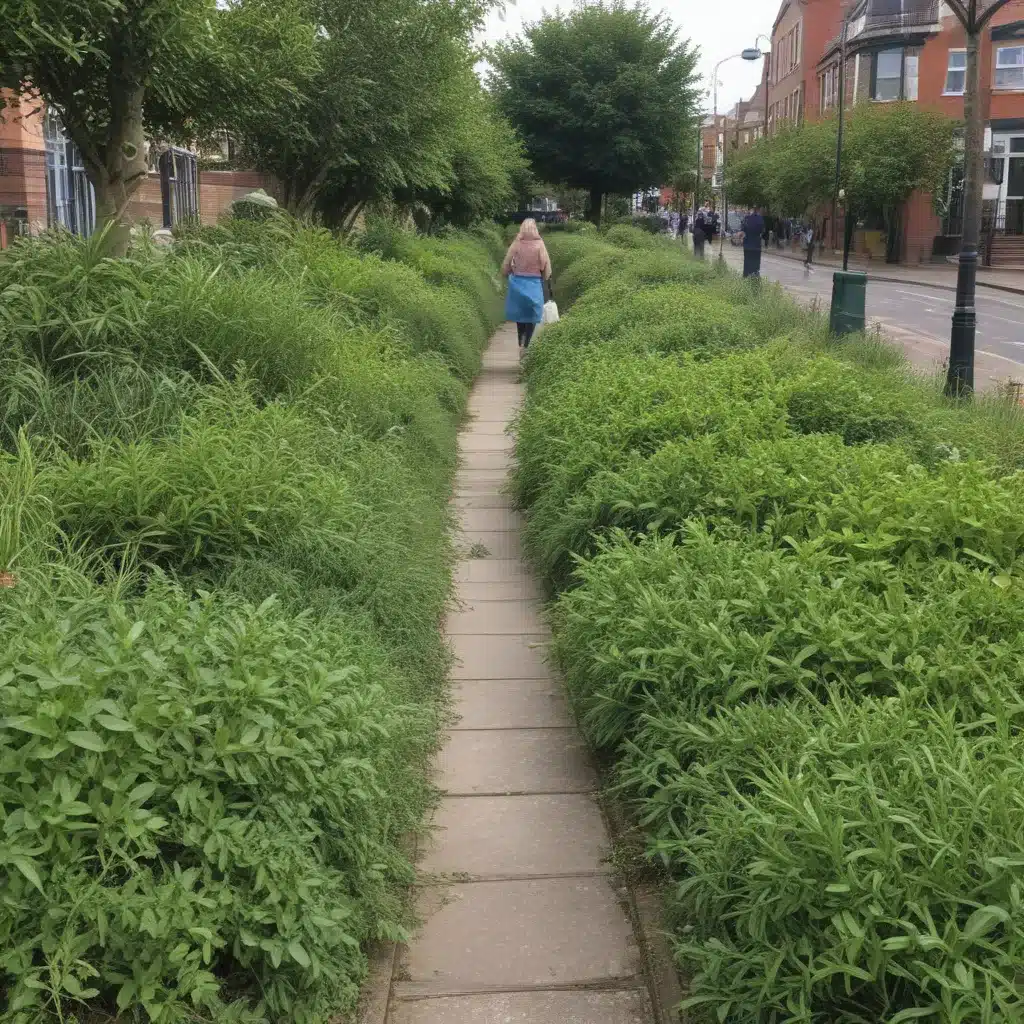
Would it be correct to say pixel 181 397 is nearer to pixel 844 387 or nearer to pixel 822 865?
pixel 844 387

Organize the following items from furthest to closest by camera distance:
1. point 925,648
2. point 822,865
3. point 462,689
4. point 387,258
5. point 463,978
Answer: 1. point 387,258
2. point 462,689
3. point 925,648
4. point 463,978
5. point 822,865

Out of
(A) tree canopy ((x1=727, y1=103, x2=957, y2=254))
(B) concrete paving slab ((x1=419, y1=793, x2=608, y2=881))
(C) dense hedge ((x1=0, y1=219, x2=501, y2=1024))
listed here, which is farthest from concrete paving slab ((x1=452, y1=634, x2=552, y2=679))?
(A) tree canopy ((x1=727, y1=103, x2=957, y2=254))

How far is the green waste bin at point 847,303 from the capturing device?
13453mm

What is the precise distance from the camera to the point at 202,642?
3381 mm

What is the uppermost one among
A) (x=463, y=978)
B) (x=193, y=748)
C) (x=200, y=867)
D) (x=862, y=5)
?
(x=862, y=5)

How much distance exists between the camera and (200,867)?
9.49ft

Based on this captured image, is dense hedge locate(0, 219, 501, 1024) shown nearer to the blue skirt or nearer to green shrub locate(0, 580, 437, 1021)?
green shrub locate(0, 580, 437, 1021)

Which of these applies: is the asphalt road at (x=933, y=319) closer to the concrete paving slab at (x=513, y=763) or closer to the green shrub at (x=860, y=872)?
the concrete paving slab at (x=513, y=763)

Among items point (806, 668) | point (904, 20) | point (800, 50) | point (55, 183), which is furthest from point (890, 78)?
point (806, 668)

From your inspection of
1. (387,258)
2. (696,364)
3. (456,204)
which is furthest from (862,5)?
(696,364)

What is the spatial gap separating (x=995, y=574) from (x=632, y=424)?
2578 mm

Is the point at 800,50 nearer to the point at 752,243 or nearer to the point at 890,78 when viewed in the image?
the point at 890,78

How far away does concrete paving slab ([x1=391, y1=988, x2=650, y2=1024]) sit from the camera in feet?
10.0

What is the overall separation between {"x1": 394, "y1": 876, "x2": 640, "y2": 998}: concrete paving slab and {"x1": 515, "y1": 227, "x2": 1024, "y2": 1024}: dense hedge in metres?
0.23
